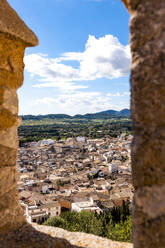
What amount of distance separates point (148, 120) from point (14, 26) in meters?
2.53

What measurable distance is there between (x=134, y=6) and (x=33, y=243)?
9.18 feet

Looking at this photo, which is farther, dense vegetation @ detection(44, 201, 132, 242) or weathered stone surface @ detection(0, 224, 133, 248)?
dense vegetation @ detection(44, 201, 132, 242)

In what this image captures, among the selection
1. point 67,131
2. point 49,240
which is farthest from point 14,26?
point 67,131

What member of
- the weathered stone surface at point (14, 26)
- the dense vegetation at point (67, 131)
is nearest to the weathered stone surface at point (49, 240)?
the weathered stone surface at point (14, 26)

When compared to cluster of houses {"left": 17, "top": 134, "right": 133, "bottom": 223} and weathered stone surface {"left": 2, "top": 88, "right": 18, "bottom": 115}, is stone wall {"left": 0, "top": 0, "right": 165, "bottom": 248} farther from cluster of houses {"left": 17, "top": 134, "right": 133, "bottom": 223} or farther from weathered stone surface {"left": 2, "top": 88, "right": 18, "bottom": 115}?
cluster of houses {"left": 17, "top": 134, "right": 133, "bottom": 223}

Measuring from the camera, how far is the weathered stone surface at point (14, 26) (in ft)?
11.0

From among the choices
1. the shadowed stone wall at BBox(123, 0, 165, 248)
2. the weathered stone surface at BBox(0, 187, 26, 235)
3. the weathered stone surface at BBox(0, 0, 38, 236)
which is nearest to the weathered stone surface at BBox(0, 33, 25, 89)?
the weathered stone surface at BBox(0, 0, 38, 236)

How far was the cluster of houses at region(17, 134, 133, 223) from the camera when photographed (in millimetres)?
16389

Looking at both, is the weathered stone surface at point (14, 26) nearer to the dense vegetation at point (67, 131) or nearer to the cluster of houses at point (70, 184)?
the cluster of houses at point (70, 184)

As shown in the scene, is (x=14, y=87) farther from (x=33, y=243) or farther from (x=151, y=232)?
(x=151, y=232)

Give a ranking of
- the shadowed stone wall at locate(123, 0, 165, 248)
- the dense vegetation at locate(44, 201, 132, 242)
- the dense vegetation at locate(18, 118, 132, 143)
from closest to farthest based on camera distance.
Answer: the shadowed stone wall at locate(123, 0, 165, 248)
the dense vegetation at locate(44, 201, 132, 242)
the dense vegetation at locate(18, 118, 132, 143)

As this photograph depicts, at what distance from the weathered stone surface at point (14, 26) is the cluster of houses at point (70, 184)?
11417mm

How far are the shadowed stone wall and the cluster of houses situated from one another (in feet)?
41.3

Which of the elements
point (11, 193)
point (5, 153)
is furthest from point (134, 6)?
point (11, 193)
